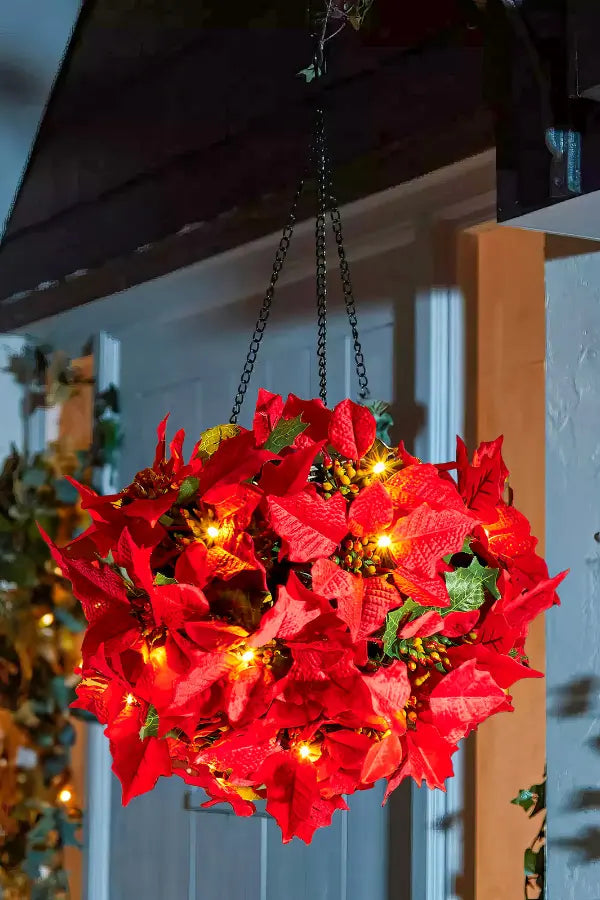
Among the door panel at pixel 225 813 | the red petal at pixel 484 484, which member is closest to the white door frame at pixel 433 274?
the door panel at pixel 225 813

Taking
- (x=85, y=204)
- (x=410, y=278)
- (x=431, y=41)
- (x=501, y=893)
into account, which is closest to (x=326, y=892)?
(x=501, y=893)

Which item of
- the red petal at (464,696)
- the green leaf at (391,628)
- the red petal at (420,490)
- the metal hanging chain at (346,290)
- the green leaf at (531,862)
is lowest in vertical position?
the green leaf at (531,862)

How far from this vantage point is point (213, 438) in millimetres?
1018

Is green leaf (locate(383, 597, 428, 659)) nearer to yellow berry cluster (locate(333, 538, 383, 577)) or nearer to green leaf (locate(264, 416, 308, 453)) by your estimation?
yellow berry cluster (locate(333, 538, 383, 577))

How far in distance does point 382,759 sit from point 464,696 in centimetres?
9

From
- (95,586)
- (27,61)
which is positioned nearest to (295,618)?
(95,586)

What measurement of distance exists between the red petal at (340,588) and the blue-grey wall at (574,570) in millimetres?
644

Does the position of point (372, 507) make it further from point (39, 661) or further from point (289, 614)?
point (39, 661)

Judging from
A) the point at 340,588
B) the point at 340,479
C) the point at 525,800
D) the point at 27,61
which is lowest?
the point at 525,800

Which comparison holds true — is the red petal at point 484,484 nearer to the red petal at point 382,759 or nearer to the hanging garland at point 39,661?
the red petal at point 382,759

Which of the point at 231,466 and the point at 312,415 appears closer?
the point at 231,466

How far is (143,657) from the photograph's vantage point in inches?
34.5

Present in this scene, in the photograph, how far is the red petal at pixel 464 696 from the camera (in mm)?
866

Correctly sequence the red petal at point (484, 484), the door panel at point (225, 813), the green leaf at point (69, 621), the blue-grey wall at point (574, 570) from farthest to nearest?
1. the green leaf at point (69, 621)
2. the door panel at point (225, 813)
3. the blue-grey wall at point (574, 570)
4. the red petal at point (484, 484)
